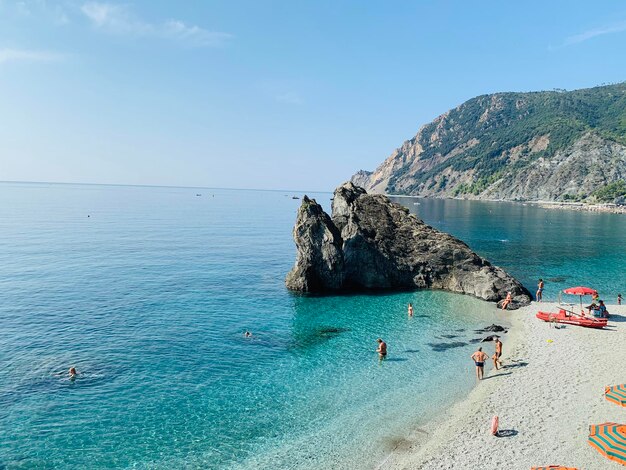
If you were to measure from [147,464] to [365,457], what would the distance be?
32.9 ft

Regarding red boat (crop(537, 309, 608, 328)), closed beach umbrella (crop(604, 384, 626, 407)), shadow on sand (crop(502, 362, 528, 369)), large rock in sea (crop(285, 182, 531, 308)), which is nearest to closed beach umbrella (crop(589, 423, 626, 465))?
closed beach umbrella (crop(604, 384, 626, 407))

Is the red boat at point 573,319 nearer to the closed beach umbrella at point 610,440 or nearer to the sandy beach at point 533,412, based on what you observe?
the sandy beach at point 533,412

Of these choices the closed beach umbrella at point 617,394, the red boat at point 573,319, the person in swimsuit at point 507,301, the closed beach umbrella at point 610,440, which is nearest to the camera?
the closed beach umbrella at point 610,440

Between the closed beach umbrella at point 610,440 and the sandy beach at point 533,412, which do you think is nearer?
the closed beach umbrella at point 610,440

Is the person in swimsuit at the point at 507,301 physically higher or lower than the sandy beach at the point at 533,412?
higher

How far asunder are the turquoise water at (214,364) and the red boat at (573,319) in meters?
4.03

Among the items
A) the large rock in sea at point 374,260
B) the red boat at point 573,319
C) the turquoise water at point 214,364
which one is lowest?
the turquoise water at point 214,364

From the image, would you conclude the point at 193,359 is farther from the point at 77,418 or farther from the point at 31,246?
the point at 31,246

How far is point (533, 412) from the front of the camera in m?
22.8

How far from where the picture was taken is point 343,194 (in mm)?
55219

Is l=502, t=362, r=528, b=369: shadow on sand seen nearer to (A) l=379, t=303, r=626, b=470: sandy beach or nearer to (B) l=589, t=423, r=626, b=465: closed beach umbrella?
(A) l=379, t=303, r=626, b=470: sandy beach

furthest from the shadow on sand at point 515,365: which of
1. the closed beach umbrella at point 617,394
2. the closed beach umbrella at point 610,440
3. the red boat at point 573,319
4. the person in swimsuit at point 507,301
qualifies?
the person in swimsuit at point 507,301

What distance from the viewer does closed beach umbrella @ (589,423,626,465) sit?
17.6m

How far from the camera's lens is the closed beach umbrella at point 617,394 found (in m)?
22.3
